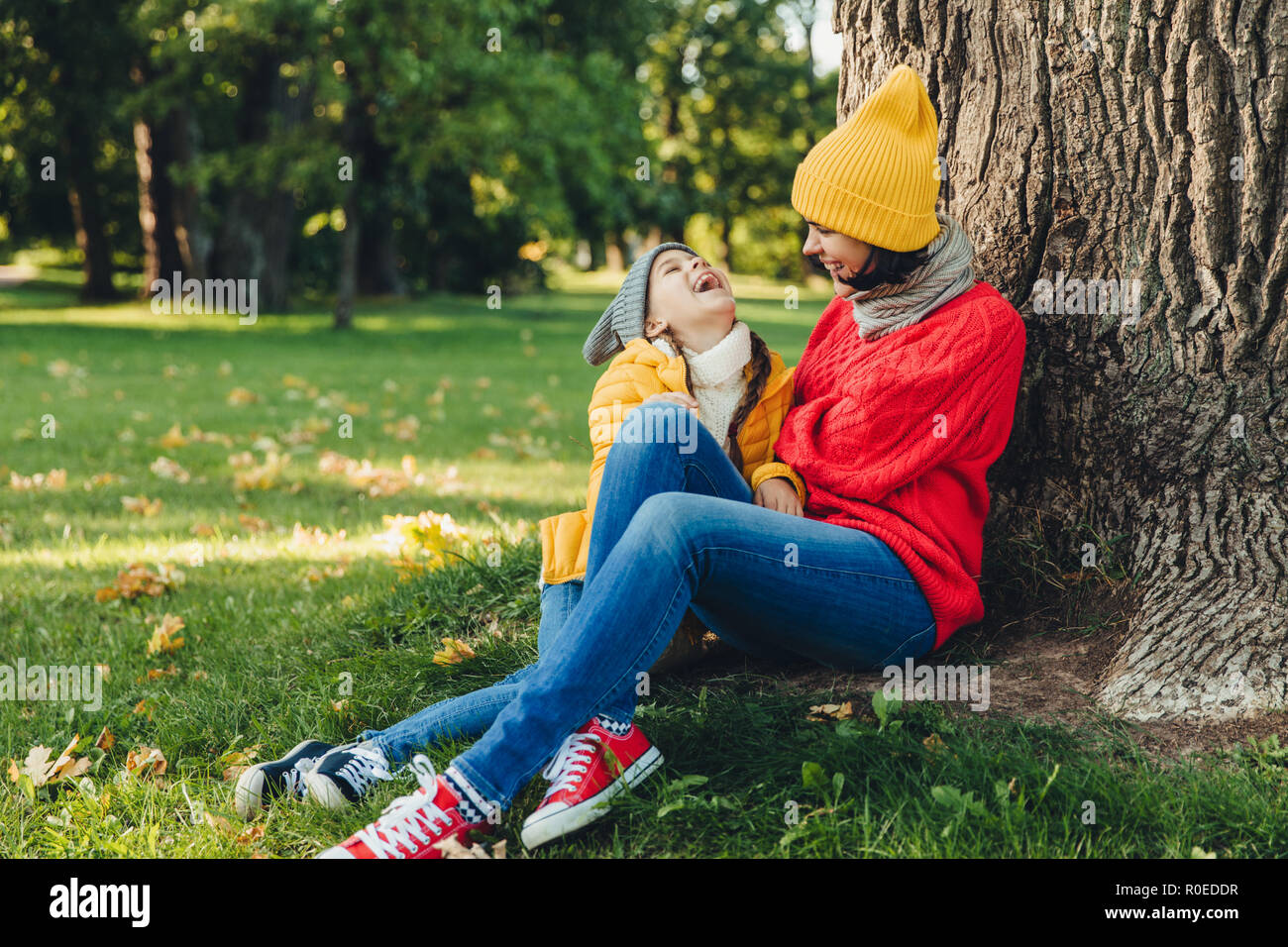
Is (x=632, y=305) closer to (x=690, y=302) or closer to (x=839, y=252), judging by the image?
(x=690, y=302)

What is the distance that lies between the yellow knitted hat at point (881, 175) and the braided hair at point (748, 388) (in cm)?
47

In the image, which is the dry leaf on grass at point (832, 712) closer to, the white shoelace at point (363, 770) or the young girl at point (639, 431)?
the young girl at point (639, 431)

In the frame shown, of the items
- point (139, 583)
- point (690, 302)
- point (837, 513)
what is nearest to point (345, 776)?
point (837, 513)

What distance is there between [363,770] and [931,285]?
1.88 m

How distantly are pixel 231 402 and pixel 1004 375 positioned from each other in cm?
818

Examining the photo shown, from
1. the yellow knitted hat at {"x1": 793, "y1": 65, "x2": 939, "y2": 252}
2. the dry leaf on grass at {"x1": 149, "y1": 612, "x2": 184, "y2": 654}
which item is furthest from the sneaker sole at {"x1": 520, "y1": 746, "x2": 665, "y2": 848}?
the dry leaf on grass at {"x1": 149, "y1": 612, "x2": 184, "y2": 654}

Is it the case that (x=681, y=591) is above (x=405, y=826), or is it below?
above

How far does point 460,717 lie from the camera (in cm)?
280

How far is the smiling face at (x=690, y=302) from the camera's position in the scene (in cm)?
300

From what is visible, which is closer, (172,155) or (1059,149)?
(1059,149)

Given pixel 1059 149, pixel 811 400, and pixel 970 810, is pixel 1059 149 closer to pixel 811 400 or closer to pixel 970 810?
pixel 811 400
